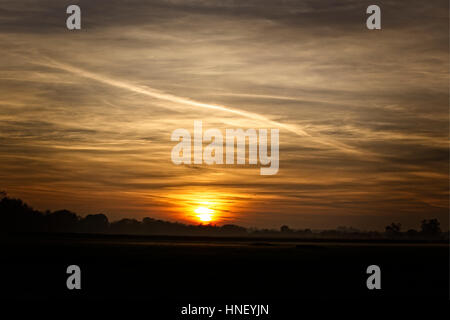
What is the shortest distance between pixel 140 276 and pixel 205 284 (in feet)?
25.6

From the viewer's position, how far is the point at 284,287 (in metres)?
46.7
